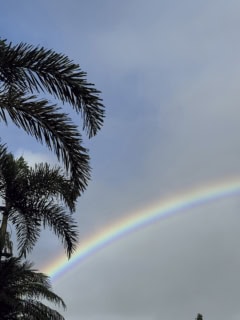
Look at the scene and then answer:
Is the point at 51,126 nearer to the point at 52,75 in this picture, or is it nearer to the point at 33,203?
the point at 52,75

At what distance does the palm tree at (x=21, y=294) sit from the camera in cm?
1753

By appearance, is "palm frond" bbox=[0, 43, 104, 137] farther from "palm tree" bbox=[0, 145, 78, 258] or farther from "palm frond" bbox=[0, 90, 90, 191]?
"palm tree" bbox=[0, 145, 78, 258]

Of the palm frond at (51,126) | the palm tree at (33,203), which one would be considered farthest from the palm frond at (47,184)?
the palm frond at (51,126)

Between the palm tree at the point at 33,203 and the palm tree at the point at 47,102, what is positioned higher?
the palm tree at the point at 33,203

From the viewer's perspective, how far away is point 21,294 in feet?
58.8

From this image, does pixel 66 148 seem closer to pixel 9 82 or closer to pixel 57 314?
pixel 9 82

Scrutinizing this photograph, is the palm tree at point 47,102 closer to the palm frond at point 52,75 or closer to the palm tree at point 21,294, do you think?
the palm frond at point 52,75

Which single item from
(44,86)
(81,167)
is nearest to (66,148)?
(81,167)

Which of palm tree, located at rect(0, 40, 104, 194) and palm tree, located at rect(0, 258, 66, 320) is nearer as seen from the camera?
palm tree, located at rect(0, 40, 104, 194)

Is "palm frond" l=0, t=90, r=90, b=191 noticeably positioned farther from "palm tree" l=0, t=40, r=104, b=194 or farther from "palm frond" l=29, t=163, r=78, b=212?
"palm frond" l=29, t=163, r=78, b=212

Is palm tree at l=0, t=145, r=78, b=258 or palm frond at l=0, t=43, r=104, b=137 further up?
palm tree at l=0, t=145, r=78, b=258

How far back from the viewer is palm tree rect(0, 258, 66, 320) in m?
17.5

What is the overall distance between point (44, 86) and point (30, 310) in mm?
10939

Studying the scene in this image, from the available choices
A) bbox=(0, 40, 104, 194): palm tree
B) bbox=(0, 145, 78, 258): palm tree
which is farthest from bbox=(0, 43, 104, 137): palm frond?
bbox=(0, 145, 78, 258): palm tree
